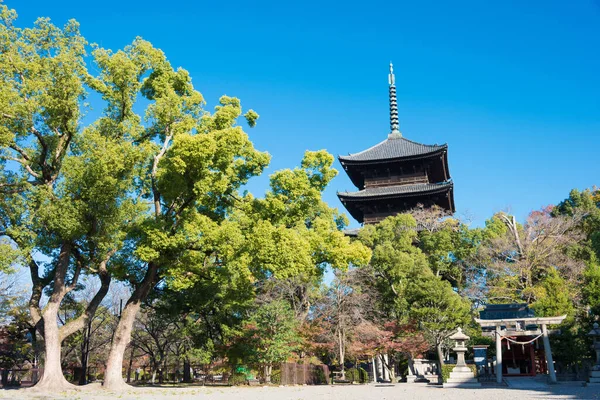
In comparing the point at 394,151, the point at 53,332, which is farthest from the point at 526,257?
the point at 53,332

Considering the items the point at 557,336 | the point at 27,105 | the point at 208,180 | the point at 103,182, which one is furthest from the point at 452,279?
the point at 27,105

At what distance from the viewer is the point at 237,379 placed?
20422mm

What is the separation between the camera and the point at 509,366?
22.5 m

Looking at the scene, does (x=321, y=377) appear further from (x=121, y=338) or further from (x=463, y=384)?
(x=121, y=338)

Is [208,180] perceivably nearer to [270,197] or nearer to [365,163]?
[270,197]

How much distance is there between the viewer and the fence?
742 inches

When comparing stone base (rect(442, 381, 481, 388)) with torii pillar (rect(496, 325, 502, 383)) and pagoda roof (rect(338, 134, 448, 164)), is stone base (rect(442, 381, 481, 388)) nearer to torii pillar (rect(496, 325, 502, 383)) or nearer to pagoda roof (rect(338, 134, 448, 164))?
torii pillar (rect(496, 325, 502, 383))

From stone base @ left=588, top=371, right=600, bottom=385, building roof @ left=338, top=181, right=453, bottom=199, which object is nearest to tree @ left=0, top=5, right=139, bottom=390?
stone base @ left=588, top=371, right=600, bottom=385

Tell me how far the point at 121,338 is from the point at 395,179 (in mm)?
22334

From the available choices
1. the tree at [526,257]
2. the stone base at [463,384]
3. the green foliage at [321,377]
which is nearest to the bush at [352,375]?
the green foliage at [321,377]

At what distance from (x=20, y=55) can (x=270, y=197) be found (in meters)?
8.40

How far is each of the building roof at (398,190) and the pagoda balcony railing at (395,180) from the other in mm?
394

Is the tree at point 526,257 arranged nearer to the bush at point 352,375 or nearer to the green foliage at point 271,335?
the bush at point 352,375

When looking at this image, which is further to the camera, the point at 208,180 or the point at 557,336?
the point at 557,336
